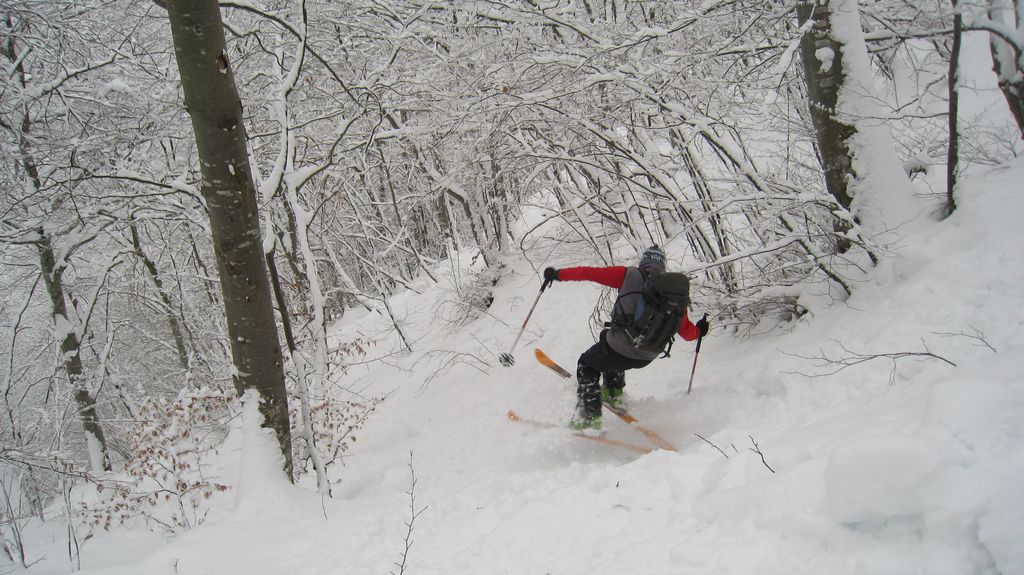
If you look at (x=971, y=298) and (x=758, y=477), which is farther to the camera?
(x=971, y=298)

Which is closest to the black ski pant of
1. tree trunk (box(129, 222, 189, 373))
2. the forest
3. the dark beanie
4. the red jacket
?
the red jacket

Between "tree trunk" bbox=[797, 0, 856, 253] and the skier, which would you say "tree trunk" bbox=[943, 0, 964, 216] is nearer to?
"tree trunk" bbox=[797, 0, 856, 253]

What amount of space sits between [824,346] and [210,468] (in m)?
6.04

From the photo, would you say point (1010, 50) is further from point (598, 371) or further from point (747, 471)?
point (598, 371)

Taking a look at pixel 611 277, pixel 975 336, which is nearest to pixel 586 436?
pixel 611 277

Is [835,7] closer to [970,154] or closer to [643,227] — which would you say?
[970,154]

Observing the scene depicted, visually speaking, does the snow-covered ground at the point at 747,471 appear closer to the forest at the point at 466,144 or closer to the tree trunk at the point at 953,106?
the tree trunk at the point at 953,106

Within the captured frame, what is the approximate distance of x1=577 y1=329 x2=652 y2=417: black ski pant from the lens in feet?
15.8

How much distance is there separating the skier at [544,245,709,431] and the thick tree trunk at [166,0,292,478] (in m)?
2.66

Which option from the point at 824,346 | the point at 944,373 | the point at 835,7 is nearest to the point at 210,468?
the point at 824,346

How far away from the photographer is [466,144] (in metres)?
8.88

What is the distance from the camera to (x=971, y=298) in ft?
11.7

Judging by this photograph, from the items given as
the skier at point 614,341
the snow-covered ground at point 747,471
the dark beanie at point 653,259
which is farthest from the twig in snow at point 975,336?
the dark beanie at point 653,259

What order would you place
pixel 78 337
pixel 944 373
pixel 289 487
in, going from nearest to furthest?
1. pixel 944 373
2. pixel 289 487
3. pixel 78 337
